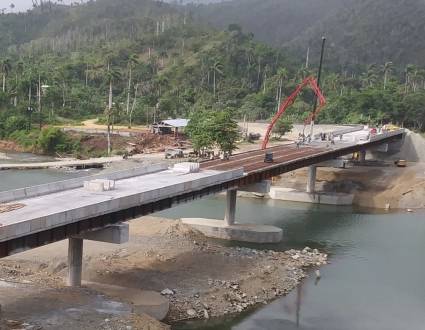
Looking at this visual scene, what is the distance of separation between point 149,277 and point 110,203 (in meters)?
8.80

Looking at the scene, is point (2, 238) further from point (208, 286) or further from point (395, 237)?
point (395, 237)

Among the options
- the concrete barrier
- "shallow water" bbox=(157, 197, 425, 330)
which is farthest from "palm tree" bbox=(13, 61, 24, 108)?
the concrete barrier

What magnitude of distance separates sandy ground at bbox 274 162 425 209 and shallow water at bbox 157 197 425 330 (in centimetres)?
514

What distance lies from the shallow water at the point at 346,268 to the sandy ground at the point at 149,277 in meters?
2.05

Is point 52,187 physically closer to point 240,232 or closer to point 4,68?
point 240,232

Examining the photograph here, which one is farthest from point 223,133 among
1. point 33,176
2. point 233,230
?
point 233,230

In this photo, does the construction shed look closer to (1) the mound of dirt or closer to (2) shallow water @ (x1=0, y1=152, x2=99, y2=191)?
(2) shallow water @ (x1=0, y1=152, x2=99, y2=191)

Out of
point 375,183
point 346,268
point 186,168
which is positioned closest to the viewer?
point 346,268

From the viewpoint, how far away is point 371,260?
194 ft

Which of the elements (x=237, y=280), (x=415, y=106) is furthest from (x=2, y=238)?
(x=415, y=106)

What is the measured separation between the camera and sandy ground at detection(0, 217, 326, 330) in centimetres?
3438

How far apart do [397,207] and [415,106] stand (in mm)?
76918

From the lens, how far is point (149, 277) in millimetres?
45312

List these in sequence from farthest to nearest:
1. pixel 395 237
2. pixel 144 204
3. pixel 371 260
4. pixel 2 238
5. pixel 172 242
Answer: pixel 395 237 < pixel 371 260 < pixel 172 242 < pixel 144 204 < pixel 2 238
